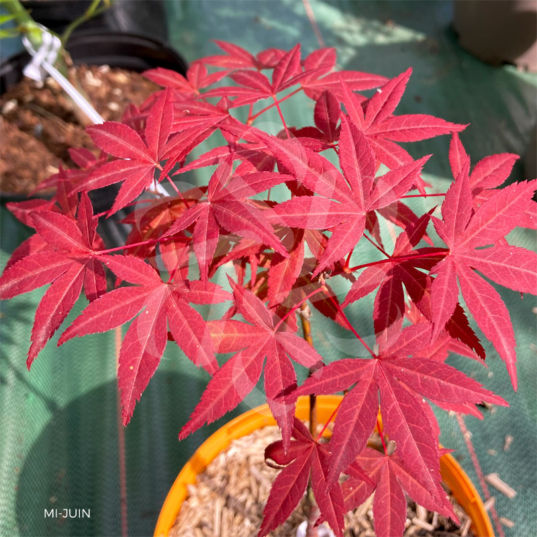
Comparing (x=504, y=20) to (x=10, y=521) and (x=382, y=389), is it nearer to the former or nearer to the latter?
(x=382, y=389)

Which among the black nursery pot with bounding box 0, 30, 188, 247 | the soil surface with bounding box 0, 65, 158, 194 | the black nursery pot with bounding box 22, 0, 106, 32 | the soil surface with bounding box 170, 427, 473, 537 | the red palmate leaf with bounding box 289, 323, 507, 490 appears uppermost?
the black nursery pot with bounding box 22, 0, 106, 32

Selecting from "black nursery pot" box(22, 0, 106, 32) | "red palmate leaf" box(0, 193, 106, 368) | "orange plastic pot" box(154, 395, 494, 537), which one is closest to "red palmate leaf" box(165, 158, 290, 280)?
"red palmate leaf" box(0, 193, 106, 368)

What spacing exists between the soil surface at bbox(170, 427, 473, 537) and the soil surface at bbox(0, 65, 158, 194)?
1071 millimetres

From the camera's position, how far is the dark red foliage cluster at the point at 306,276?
1.56ft

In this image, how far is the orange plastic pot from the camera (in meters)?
0.82

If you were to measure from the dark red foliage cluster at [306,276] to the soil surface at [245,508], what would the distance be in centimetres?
28

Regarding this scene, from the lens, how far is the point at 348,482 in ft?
2.29

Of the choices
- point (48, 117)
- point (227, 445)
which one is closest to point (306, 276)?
point (227, 445)

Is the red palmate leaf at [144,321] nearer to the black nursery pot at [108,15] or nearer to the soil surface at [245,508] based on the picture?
the soil surface at [245,508]

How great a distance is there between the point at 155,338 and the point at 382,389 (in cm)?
26

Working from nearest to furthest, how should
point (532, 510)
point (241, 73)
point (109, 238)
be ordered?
point (241, 73) < point (532, 510) < point (109, 238)

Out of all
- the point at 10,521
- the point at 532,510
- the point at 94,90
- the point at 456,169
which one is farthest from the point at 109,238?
the point at 532,510

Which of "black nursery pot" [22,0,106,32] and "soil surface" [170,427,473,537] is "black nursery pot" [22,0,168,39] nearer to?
"black nursery pot" [22,0,106,32]

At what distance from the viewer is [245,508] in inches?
36.6
